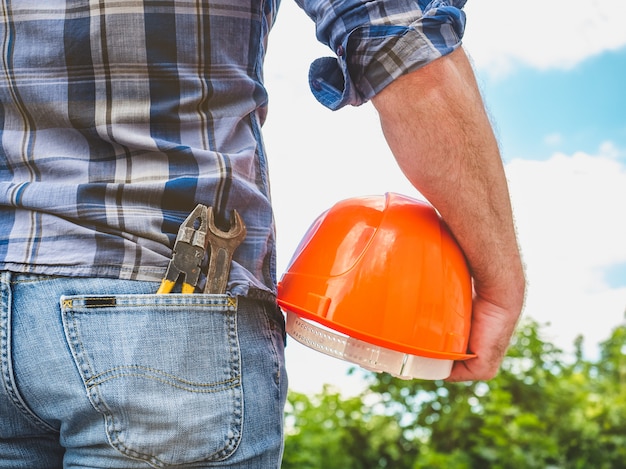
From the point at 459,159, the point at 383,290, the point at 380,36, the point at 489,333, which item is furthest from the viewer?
the point at 489,333

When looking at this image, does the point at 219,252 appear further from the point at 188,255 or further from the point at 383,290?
the point at 383,290

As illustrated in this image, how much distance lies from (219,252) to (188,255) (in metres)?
0.06

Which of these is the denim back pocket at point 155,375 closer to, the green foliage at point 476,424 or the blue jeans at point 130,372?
the blue jeans at point 130,372

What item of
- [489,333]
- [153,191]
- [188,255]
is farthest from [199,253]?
[489,333]

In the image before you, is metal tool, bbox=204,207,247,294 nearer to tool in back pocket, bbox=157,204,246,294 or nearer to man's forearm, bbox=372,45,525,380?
tool in back pocket, bbox=157,204,246,294

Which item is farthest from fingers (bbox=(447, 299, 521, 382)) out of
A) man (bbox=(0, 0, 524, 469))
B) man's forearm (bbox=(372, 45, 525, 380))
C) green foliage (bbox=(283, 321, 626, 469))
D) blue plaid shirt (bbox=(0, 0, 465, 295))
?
green foliage (bbox=(283, 321, 626, 469))

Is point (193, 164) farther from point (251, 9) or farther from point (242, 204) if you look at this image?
point (251, 9)

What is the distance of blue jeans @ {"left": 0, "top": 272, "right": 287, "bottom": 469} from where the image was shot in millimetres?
1249

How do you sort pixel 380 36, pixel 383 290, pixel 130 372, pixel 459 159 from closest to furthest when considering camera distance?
pixel 130 372
pixel 380 36
pixel 459 159
pixel 383 290

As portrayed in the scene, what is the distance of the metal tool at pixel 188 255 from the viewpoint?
1285 millimetres

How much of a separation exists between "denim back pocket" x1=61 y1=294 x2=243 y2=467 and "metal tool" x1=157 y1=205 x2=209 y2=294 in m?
0.03

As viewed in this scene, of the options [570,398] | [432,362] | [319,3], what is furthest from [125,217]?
[570,398]

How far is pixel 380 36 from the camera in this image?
53.1 inches

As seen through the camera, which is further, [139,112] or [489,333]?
[489,333]
